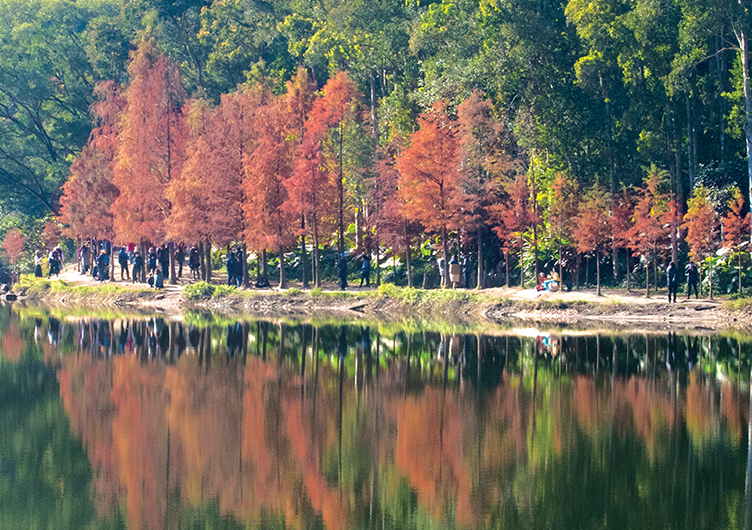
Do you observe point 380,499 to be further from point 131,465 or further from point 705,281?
point 705,281

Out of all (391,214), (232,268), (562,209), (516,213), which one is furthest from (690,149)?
(232,268)

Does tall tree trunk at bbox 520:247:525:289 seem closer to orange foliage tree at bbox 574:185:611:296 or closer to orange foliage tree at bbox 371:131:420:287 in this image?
orange foliage tree at bbox 574:185:611:296

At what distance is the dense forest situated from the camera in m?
40.5

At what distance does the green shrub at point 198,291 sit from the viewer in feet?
151

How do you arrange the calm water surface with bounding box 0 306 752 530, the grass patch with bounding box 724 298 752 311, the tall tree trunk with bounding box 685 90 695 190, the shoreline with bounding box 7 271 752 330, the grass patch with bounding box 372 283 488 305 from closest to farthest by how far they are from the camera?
1. the calm water surface with bounding box 0 306 752 530
2. the grass patch with bounding box 724 298 752 311
3. the shoreline with bounding box 7 271 752 330
4. the grass patch with bounding box 372 283 488 305
5. the tall tree trunk with bounding box 685 90 695 190

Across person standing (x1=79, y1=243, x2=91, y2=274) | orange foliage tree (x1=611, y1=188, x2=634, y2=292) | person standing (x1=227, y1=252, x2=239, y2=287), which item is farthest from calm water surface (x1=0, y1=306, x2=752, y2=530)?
person standing (x1=79, y1=243, x2=91, y2=274)

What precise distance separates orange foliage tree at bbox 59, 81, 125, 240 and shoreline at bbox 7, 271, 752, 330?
3556 mm

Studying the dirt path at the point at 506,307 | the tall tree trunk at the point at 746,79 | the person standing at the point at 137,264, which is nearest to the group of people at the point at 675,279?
the dirt path at the point at 506,307

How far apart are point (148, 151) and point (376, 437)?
37.8m

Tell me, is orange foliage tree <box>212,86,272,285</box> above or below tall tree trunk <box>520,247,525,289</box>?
above

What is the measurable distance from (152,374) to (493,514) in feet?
41.9

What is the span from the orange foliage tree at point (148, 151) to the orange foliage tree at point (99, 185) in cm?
327

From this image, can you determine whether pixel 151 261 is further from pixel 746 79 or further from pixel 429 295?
pixel 746 79

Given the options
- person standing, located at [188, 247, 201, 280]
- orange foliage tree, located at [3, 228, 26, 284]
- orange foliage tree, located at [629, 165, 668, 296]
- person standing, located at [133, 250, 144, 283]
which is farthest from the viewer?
orange foliage tree, located at [3, 228, 26, 284]
